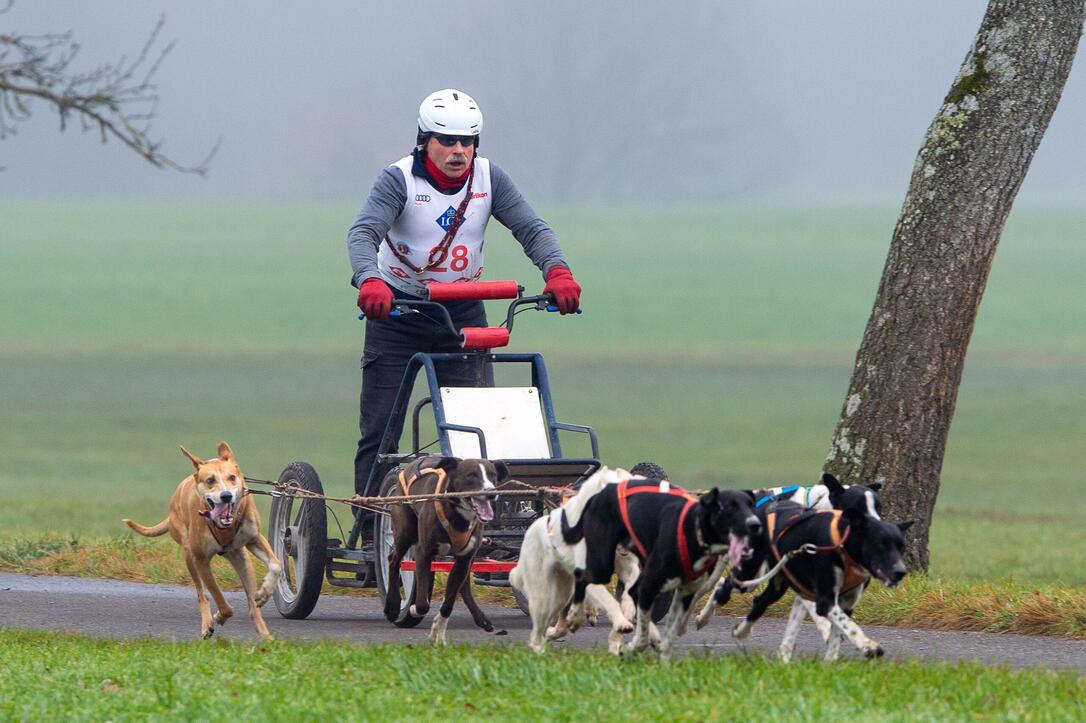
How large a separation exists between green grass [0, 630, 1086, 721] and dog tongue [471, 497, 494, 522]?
0.75 meters

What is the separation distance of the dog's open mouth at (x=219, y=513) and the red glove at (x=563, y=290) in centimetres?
208

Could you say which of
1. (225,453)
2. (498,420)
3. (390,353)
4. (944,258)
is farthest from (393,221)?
(944,258)

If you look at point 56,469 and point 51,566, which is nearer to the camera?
point 51,566

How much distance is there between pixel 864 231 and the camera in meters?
82.1

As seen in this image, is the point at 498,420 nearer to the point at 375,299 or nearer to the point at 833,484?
the point at 375,299

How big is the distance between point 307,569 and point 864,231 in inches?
2916

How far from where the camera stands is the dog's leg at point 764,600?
7.54m

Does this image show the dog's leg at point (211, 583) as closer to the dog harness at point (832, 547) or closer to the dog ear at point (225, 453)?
the dog ear at point (225, 453)

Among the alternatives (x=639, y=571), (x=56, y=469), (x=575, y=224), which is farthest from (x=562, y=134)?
(x=639, y=571)

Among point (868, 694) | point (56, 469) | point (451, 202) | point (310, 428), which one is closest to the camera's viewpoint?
point (868, 694)

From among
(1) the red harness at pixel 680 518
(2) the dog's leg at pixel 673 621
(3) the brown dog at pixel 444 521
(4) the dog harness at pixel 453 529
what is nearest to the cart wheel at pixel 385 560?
(3) the brown dog at pixel 444 521

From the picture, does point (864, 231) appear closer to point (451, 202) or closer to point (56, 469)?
point (56, 469)

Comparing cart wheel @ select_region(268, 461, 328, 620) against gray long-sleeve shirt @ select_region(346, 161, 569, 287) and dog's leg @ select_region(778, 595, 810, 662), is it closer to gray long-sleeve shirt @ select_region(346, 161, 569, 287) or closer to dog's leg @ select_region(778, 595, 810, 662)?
gray long-sleeve shirt @ select_region(346, 161, 569, 287)

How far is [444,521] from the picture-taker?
848 centimetres
